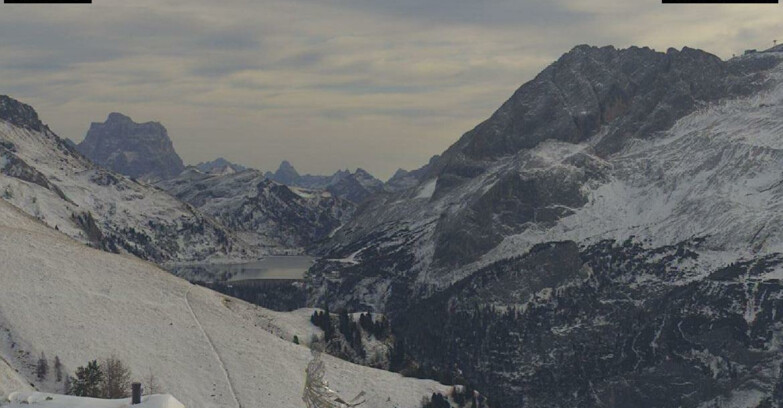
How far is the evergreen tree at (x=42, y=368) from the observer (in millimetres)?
156375

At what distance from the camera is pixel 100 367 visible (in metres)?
161

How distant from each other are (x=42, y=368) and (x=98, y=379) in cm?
1899

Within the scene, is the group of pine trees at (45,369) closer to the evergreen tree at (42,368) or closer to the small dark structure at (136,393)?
the evergreen tree at (42,368)

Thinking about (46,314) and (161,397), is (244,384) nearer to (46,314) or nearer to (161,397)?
(46,314)

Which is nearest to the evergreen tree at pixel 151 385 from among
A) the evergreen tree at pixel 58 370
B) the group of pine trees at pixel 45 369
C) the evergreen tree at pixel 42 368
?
the evergreen tree at pixel 58 370

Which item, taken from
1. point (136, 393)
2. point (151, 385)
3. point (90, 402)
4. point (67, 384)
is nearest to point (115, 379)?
point (67, 384)

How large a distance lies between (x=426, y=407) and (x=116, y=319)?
65237mm

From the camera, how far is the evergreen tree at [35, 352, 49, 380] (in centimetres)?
15638

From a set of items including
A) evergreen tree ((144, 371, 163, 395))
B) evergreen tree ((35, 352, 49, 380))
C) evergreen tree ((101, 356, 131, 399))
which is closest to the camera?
evergreen tree ((101, 356, 131, 399))

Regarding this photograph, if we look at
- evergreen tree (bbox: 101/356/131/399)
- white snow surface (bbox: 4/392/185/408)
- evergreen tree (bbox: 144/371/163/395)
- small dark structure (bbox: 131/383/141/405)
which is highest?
small dark structure (bbox: 131/383/141/405)

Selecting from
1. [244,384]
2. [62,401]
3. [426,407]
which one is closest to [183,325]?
[244,384]

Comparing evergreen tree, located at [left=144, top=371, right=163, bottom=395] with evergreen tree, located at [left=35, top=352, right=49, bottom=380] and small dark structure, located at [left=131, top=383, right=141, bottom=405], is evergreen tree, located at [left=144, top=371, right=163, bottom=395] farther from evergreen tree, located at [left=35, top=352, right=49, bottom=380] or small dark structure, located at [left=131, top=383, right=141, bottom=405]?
small dark structure, located at [left=131, top=383, right=141, bottom=405]

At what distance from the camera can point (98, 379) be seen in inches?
5689

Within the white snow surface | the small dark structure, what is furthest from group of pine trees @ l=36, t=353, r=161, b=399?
the small dark structure
